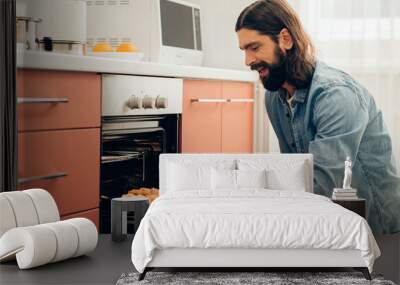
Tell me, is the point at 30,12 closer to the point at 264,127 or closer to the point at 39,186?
the point at 39,186

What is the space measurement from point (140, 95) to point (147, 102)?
113mm

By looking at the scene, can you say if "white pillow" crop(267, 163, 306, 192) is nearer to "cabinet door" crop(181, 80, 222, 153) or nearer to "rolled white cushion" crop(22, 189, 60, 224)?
"cabinet door" crop(181, 80, 222, 153)

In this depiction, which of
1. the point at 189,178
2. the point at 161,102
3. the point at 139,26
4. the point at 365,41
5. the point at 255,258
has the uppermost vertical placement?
the point at 139,26

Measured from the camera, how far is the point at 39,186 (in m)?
5.24

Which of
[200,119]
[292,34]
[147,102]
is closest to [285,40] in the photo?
[292,34]

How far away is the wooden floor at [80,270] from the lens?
443 cm

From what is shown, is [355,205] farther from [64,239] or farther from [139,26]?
[139,26]

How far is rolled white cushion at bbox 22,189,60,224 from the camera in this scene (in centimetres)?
493

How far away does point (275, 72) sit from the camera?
6.79m

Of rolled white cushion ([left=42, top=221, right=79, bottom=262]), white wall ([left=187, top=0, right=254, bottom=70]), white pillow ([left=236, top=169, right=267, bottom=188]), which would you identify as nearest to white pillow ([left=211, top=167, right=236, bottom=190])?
white pillow ([left=236, top=169, right=267, bottom=188])

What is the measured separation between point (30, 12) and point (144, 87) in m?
0.96

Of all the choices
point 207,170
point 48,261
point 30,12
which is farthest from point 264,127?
point 48,261

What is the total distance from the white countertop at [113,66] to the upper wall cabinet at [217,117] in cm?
12

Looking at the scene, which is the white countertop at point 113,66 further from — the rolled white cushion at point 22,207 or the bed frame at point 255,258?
the bed frame at point 255,258
